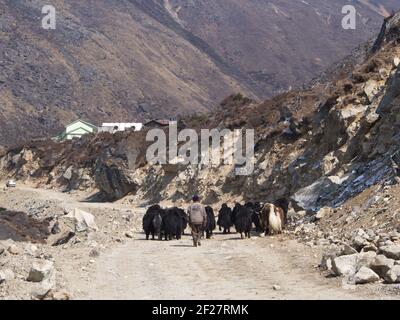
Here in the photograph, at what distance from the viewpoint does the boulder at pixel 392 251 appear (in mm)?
10883

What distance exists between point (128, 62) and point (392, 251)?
121 metres

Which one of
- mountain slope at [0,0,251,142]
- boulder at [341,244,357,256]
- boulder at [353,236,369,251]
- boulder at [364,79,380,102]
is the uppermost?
mountain slope at [0,0,251,142]

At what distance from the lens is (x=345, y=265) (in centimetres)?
1111

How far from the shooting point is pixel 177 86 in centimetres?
13288

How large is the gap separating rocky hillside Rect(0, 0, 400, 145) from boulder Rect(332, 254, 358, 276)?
82972 millimetres

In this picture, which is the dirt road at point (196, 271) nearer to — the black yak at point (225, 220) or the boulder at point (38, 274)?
the boulder at point (38, 274)

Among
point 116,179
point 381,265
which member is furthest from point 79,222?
point 116,179

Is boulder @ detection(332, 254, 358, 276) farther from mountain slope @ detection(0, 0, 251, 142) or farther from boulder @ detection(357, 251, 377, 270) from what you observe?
mountain slope @ detection(0, 0, 251, 142)

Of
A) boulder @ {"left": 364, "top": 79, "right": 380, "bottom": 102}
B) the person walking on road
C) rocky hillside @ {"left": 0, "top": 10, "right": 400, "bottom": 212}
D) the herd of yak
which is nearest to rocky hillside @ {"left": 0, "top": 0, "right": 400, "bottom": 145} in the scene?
rocky hillside @ {"left": 0, "top": 10, "right": 400, "bottom": 212}

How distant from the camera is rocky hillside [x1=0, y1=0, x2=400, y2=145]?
105188mm

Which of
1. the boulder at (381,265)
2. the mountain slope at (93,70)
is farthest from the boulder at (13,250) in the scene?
the mountain slope at (93,70)

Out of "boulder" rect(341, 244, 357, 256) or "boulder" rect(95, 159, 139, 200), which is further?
"boulder" rect(95, 159, 139, 200)

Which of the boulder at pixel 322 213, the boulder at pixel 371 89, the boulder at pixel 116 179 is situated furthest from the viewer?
the boulder at pixel 116 179

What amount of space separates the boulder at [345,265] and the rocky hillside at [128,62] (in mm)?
82972
